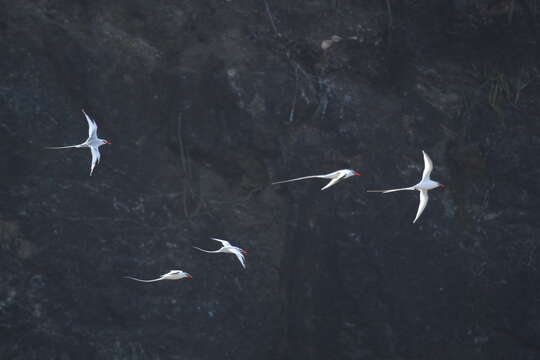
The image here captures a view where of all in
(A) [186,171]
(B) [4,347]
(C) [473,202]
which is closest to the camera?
(B) [4,347]

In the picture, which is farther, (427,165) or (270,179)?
(270,179)

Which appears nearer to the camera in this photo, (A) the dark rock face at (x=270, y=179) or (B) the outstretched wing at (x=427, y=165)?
(B) the outstretched wing at (x=427, y=165)

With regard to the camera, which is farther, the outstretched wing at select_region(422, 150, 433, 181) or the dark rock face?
the dark rock face

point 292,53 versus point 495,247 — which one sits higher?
point 292,53

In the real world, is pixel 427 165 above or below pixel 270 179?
above

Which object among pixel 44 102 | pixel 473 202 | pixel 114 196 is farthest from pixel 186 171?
pixel 473 202

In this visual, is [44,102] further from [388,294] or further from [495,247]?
[495,247]

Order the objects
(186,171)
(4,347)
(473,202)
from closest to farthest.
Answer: (4,347) → (473,202) → (186,171)

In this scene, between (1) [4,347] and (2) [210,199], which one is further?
(2) [210,199]
